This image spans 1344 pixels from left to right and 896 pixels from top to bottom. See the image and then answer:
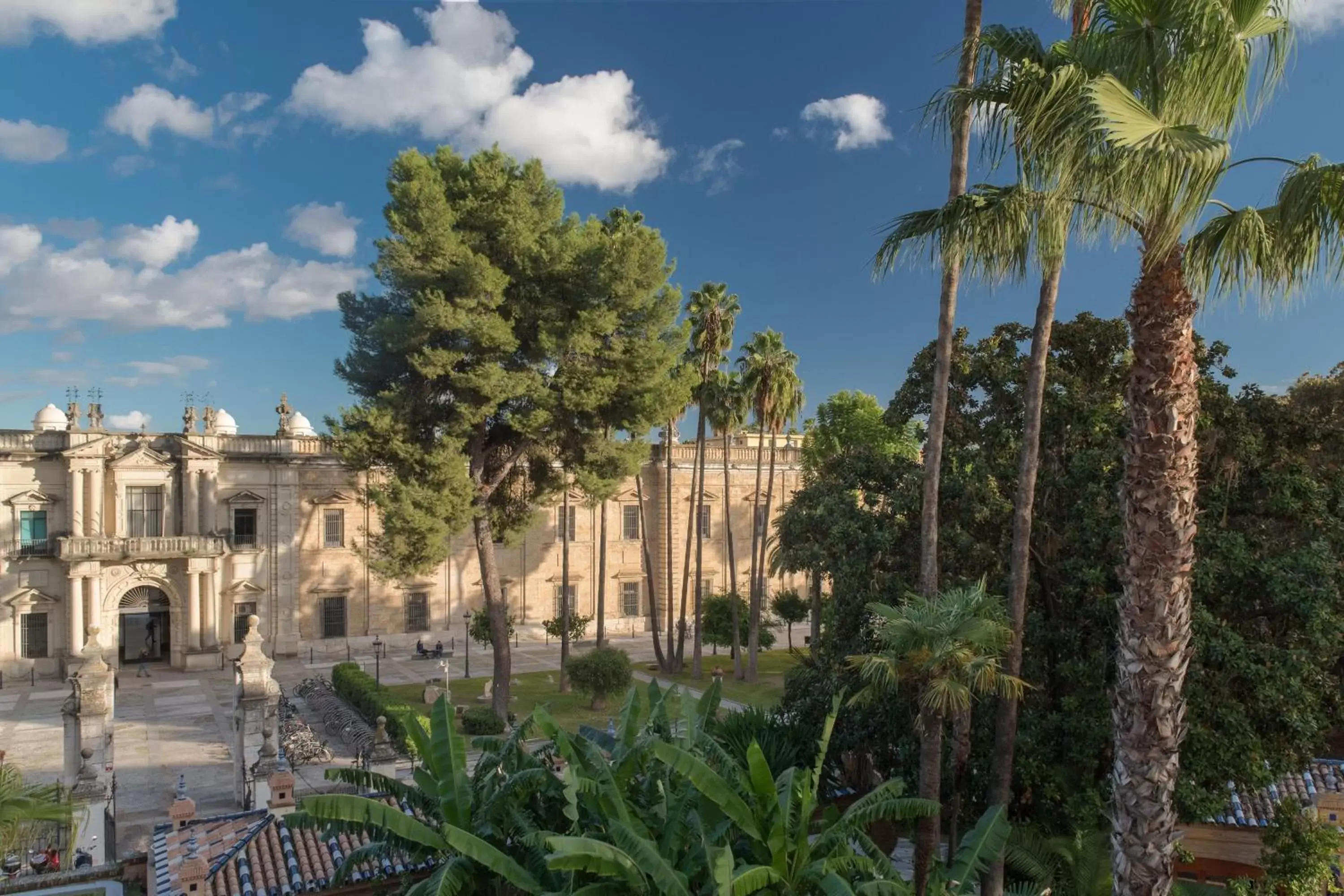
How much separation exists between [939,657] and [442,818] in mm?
5716

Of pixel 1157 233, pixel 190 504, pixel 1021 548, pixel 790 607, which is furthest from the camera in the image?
pixel 790 607

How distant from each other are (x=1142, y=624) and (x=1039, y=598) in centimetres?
594

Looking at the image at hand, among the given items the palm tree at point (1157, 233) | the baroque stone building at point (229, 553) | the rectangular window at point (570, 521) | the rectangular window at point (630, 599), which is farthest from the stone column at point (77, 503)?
the palm tree at point (1157, 233)

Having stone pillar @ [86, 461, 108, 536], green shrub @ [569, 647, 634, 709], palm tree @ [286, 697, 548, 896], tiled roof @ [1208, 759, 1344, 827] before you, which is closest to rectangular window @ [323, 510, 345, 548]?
stone pillar @ [86, 461, 108, 536]

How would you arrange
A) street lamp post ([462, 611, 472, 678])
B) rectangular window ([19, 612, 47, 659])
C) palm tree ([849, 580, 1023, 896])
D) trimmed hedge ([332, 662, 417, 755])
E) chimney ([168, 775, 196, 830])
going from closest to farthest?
palm tree ([849, 580, 1023, 896])
chimney ([168, 775, 196, 830])
trimmed hedge ([332, 662, 417, 755])
rectangular window ([19, 612, 47, 659])
street lamp post ([462, 611, 472, 678])

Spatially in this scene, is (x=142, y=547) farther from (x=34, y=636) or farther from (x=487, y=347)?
(x=487, y=347)

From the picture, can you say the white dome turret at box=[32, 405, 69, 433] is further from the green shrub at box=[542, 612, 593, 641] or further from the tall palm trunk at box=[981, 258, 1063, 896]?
the tall palm trunk at box=[981, 258, 1063, 896]

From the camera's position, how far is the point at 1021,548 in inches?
442

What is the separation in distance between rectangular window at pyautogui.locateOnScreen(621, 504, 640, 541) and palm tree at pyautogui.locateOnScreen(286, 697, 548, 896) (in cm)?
3062

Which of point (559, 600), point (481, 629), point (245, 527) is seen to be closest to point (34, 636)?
point (245, 527)

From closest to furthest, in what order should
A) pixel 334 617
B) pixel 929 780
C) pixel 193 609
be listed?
pixel 929 780
pixel 193 609
pixel 334 617

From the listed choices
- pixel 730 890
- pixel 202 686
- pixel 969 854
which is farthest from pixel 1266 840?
pixel 202 686

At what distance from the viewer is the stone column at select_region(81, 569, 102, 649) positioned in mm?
30688

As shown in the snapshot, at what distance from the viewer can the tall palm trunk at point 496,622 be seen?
2414cm
